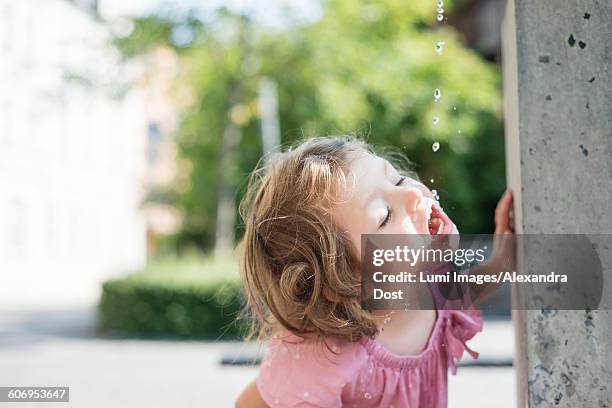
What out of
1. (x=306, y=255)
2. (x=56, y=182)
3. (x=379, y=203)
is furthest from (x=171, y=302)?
(x=56, y=182)

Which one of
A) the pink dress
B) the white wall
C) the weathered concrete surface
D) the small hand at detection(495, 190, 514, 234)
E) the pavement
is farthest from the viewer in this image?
the white wall

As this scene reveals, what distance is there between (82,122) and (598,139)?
24.4 metres

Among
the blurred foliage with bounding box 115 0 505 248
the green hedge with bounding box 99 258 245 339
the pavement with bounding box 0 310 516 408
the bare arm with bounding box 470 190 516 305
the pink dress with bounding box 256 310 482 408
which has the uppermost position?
the blurred foliage with bounding box 115 0 505 248

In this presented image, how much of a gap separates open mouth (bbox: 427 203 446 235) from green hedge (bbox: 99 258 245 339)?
28.2 ft

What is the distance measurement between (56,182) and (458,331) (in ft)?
75.7

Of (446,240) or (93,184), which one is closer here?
(446,240)

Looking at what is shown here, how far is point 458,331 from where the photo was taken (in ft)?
7.06

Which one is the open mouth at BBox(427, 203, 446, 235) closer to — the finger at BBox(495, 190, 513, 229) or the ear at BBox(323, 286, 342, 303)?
the finger at BBox(495, 190, 513, 229)

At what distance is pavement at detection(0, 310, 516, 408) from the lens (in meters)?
5.84

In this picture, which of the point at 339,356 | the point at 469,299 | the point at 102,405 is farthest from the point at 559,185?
the point at 102,405

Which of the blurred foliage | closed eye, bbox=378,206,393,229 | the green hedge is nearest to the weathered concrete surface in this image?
closed eye, bbox=378,206,393,229

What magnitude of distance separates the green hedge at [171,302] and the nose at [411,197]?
28.6ft

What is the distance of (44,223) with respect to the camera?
23.3 m

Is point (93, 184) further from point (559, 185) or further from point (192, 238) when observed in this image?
point (559, 185)
